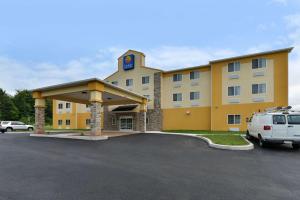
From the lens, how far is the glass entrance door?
2716cm

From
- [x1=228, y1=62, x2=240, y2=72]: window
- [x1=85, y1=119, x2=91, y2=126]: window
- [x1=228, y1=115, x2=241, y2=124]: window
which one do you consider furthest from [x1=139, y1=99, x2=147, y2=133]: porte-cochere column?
[x1=85, y1=119, x2=91, y2=126]: window

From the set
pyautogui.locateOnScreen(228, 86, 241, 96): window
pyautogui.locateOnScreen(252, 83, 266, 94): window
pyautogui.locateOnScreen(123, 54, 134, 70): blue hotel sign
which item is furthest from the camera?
pyautogui.locateOnScreen(123, 54, 134, 70): blue hotel sign

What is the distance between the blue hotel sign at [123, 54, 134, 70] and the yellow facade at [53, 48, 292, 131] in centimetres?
56

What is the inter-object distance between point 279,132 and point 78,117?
31.9 metres

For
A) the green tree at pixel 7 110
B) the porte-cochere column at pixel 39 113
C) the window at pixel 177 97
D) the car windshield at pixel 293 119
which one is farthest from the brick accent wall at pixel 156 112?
the green tree at pixel 7 110

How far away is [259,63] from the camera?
69.9 feet

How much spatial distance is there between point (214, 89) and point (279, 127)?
1355cm

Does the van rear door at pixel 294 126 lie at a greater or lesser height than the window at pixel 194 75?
lesser

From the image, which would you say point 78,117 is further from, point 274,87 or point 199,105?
point 274,87

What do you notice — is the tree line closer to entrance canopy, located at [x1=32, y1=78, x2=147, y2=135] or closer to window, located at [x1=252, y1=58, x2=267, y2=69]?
entrance canopy, located at [x1=32, y1=78, x2=147, y2=135]

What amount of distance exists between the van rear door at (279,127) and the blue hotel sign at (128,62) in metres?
21.2

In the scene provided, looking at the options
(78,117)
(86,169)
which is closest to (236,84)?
(86,169)

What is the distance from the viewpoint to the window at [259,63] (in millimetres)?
21078

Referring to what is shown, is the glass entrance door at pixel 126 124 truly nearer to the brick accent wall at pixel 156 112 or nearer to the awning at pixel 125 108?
the awning at pixel 125 108
